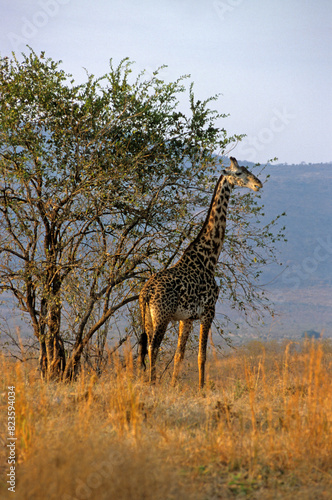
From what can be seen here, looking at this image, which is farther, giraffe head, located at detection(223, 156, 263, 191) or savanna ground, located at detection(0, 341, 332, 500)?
giraffe head, located at detection(223, 156, 263, 191)

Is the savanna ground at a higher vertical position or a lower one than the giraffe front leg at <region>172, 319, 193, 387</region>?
lower

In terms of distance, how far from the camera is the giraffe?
9.80 metres

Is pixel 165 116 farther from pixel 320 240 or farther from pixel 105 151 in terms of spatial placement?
pixel 320 240

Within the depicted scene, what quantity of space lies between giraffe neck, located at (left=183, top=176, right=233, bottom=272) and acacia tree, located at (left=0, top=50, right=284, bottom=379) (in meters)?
0.65

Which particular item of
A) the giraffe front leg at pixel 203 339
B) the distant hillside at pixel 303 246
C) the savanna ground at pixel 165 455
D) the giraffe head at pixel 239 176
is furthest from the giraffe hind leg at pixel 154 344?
the distant hillside at pixel 303 246

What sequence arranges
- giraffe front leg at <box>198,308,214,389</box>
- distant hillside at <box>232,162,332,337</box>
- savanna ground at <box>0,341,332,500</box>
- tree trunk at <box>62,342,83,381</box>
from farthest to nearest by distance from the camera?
distant hillside at <box>232,162,332,337</box>
tree trunk at <box>62,342,83,381</box>
giraffe front leg at <box>198,308,214,389</box>
savanna ground at <box>0,341,332,500</box>

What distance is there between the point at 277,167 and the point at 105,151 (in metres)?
156

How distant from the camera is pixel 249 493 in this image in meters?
5.12

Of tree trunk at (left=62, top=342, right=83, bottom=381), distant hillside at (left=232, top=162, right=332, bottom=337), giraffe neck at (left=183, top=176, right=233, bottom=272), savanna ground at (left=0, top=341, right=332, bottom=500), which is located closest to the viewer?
savanna ground at (left=0, top=341, right=332, bottom=500)

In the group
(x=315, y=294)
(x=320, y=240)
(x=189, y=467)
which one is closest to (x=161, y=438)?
(x=189, y=467)

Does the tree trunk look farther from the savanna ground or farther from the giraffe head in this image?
the giraffe head

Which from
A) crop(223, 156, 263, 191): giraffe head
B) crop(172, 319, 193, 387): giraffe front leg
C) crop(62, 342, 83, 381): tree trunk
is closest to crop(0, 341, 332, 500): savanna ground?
crop(172, 319, 193, 387): giraffe front leg

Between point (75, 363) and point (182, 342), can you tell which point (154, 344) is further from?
point (75, 363)

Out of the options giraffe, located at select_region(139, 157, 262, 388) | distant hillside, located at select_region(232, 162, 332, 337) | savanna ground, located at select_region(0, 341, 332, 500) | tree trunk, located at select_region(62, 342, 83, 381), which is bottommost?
savanna ground, located at select_region(0, 341, 332, 500)
